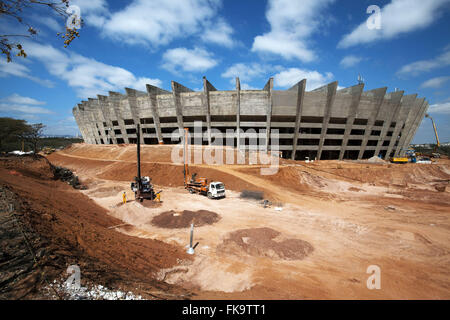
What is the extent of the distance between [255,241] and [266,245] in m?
0.62

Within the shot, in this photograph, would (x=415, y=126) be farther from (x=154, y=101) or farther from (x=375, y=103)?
(x=154, y=101)

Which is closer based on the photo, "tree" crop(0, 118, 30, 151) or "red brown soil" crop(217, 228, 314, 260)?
"red brown soil" crop(217, 228, 314, 260)

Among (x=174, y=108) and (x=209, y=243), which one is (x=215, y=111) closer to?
(x=174, y=108)

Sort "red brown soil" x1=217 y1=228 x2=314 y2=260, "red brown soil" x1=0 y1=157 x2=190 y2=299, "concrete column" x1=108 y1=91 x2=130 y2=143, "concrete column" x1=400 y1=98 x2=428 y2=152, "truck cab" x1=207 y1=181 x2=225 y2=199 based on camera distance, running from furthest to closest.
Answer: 1. "concrete column" x1=400 y1=98 x2=428 y2=152
2. "concrete column" x1=108 y1=91 x2=130 y2=143
3. "truck cab" x1=207 y1=181 x2=225 y2=199
4. "red brown soil" x1=217 y1=228 x2=314 y2=260
5. "red brown soil" x1=0 y1=157 x2=190 y2=299

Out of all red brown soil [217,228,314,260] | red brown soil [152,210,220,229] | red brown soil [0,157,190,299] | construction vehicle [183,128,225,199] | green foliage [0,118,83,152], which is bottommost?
red brown soil [152,210,220,229]

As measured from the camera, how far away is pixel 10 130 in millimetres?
37750

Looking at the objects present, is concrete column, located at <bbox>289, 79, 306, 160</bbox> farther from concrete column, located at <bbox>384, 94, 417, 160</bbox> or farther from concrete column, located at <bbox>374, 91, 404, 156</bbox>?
concrete column, located at <bbox>384, 94, 417, 160</bbox>

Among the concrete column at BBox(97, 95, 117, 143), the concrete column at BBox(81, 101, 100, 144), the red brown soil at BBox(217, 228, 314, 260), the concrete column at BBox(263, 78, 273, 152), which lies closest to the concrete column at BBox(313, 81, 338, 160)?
the concrete column at BBox(263, 78, 273, 152)

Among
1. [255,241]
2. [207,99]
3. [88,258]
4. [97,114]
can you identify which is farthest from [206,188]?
[97,114]

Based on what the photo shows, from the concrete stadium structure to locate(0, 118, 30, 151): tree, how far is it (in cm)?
1670

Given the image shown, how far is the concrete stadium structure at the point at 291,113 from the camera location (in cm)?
3359

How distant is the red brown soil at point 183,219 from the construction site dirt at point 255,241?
7cm

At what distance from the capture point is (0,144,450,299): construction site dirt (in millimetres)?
5789

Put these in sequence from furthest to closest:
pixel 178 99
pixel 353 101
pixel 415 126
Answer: pixel 415 126
pixel 178 99
pixel 353 101
